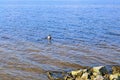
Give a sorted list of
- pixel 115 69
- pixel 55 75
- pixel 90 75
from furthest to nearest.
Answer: pixel 115 69, pixel 55 75, pixel 90 75

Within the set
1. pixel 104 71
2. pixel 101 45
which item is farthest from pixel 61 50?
pixel 104 71

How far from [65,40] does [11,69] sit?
1276 cm

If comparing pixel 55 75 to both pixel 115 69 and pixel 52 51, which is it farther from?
pixel 52 51

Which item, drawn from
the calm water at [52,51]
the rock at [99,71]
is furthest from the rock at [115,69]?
the calm water at [52,51]

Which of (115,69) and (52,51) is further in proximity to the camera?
(52,51)

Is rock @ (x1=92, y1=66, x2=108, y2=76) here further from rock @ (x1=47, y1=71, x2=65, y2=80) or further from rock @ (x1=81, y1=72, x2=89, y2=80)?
rock @ (x1=47, y1=71, x2=65, y2=80)

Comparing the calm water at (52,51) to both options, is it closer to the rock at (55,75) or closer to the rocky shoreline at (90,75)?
the rock at (55,75)

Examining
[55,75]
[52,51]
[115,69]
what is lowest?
[55,75]

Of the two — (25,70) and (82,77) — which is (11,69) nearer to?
(25,70)

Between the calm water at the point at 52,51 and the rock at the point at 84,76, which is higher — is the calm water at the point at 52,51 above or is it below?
above

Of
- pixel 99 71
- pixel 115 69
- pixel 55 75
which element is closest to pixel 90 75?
pixel 99 71

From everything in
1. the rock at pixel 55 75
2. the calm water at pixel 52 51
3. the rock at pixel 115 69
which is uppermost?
the calm water at pixel 52 51

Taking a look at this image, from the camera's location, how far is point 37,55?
88.0 ft

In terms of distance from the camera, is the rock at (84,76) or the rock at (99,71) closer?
the rock at (84,76)
